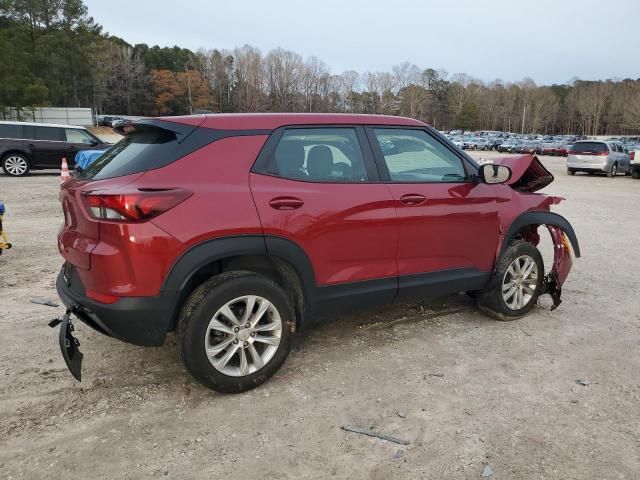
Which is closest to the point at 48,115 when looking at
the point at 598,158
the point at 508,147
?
the point at 508,147

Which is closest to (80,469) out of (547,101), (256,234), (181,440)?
(181,440)

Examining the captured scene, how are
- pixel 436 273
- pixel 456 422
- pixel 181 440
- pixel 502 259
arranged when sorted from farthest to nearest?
1. pixel 502 259
2. pixel 436 273
3. pixel 456 422
4. pixel 181 440

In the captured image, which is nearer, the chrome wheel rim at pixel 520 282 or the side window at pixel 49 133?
the chrome wheel rim at pixel 520 282

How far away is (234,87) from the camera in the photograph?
359 ft

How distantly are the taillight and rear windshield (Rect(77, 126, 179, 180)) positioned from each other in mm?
213

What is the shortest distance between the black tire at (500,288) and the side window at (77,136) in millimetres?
15046

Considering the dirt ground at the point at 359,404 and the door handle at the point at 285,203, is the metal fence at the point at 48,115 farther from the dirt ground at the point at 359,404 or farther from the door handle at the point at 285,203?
the door handle at the point at 285,203

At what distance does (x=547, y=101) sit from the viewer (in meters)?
127

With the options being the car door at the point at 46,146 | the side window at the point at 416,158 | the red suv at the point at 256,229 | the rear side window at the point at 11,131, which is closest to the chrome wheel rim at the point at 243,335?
the red suv at the point at 256,229

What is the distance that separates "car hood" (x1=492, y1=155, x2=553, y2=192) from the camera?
4.48 metres

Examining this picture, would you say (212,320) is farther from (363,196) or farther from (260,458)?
(363,196)

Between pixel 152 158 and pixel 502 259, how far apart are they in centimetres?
297

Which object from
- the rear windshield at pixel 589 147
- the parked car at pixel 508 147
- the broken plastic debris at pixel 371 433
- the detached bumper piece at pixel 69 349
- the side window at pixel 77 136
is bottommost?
the broken plastic debris at pixel 371 433

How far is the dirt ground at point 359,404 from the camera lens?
2594 millimetres
